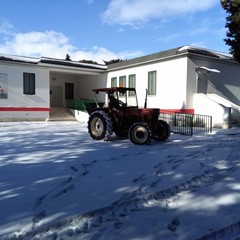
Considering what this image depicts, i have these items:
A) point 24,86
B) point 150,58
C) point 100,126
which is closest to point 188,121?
point 150,58

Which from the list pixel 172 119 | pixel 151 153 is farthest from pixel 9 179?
pixel 172 119

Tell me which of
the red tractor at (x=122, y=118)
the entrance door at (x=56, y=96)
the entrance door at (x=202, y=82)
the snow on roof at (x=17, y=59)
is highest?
→ the snow on roof at (x=17, y=59)

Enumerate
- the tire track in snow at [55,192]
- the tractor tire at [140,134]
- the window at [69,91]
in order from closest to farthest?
the tire track in snow at [55,192] → the tractor tire at [140,134] → the window at [69,91]

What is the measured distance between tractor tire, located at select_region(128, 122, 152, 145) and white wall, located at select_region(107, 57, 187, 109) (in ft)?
27.8

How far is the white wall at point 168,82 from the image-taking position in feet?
61.0

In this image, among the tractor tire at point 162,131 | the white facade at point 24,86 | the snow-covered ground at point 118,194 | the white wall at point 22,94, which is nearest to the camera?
the snow-covered ground at point 118,194

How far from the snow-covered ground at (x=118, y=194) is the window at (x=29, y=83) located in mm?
13323

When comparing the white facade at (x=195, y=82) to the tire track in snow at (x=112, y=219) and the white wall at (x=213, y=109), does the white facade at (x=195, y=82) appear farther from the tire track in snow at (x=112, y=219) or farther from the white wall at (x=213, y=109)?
the tire track in snow at (x=112, y=219)

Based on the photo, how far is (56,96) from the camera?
90.7 ft

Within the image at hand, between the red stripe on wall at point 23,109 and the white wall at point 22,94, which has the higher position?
the white wall at point 22,94

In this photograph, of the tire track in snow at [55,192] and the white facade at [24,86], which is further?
the white facade at [24,86]

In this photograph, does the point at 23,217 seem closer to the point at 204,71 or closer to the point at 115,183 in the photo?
the point at 115,183

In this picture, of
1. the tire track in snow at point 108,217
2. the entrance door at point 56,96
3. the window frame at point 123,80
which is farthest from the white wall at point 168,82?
the tire track in snow at point 108,217

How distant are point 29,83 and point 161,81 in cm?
975
